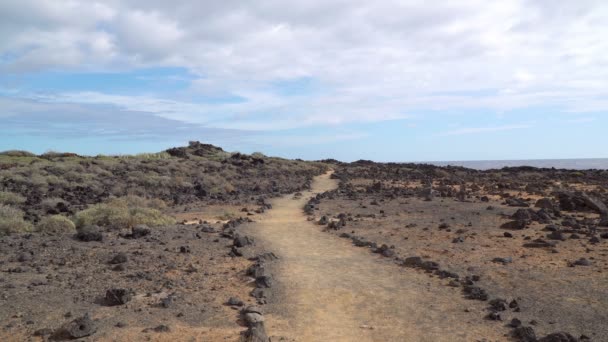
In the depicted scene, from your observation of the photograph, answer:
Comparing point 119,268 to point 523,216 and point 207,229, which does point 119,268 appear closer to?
point 207,229

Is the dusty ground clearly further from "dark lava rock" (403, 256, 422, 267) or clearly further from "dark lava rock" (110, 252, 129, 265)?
"dark lava rock" (403, 256, 422, 267)

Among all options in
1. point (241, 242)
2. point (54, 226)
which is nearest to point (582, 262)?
point (241, 242)

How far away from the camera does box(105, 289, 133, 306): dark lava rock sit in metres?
8.43

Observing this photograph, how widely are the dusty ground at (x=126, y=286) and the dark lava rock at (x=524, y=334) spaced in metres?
4.22

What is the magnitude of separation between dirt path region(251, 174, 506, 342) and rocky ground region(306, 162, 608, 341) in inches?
18.2

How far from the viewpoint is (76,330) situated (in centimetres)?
692

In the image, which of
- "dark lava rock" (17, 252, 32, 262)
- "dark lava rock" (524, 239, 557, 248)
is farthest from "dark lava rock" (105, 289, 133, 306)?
"dark lava rock" (524, 239, 557, 248)

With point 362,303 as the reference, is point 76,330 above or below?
above

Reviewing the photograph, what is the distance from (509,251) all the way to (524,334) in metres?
6.52

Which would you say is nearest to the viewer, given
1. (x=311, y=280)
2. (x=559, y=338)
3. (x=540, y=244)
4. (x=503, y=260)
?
(x=559, y=338)

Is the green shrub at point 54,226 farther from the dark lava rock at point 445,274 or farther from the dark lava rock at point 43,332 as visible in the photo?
the dark lava rock at point 445,274

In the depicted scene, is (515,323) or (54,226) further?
(54,226)

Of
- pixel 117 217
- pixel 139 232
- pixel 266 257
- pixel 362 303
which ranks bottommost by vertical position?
pixel 362 303

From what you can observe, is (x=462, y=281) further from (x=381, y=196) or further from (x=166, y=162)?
(x=166, y=162)
